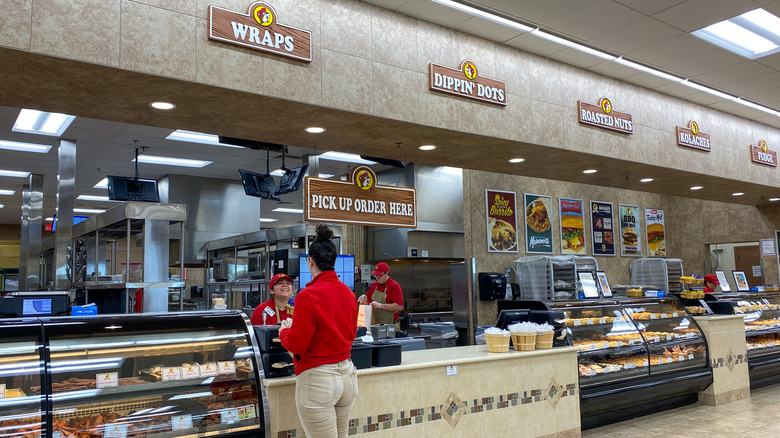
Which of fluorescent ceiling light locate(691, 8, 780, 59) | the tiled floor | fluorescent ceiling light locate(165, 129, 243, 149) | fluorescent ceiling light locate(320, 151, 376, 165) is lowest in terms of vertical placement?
the tiled floor

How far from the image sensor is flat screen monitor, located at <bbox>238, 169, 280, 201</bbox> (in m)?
8.76

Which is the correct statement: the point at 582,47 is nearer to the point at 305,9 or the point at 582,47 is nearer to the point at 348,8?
the point at 348,8

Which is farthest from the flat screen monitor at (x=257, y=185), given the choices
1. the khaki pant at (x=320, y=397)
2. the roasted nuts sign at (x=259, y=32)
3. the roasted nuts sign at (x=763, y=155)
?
the roasted nuts sign at (x=763, y=155)

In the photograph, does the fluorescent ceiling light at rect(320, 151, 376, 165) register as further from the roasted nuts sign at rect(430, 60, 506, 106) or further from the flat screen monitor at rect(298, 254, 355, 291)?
the roasted nuts sign at rect(430, 60, 506, 106)

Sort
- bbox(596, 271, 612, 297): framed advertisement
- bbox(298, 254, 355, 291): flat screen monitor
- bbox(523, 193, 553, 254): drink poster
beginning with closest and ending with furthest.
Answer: bbox(596, 271, 612, 297): framed advertisement
bbox(298, 254, 355, 291): flat screen monitor
bbox(523, 193, 553, 254): drink poster

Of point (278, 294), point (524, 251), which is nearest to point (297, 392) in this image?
point (278, 294)

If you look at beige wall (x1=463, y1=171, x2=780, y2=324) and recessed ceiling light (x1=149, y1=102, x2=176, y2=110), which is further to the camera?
beige wall (x1=463, y1=171, x2=780, y2=324)

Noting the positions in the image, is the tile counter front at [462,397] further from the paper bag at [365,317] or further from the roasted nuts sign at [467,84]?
the roasted nuts sign at [467,84]

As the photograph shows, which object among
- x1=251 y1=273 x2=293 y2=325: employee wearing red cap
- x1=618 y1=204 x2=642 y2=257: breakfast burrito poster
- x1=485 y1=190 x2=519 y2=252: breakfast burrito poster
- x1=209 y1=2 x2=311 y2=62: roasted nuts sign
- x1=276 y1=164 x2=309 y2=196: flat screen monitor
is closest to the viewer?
x1=209 y1=2 x2=311 y2=62: roasted nuts sign

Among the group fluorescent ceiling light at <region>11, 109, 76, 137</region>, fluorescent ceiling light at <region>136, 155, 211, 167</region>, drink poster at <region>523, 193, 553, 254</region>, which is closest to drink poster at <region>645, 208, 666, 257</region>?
drink poster at <region>523, 193, 553, 254</region>

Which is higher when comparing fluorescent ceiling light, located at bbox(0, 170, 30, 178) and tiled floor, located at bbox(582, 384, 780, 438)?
fluorescent ceiling light, located at bbox(0, 170, 30, 178)

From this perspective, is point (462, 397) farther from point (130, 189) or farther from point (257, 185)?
point (130, 189)

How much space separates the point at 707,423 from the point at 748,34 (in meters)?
3.92

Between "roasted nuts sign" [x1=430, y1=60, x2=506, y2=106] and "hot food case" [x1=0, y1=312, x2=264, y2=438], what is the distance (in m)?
2.75
